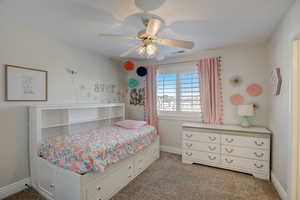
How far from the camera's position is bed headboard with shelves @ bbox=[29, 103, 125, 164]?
2.07 meters

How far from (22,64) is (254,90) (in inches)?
157

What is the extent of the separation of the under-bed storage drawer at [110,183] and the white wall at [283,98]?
2.10 metres

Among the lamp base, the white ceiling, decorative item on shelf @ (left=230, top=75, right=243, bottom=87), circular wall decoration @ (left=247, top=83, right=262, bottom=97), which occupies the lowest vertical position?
the lamp base

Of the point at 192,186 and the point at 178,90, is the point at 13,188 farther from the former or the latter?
the point at 178,90

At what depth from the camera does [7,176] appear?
1962 mm

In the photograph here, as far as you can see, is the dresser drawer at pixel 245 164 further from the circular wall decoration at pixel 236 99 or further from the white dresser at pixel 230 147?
the circular wall decoration at pixel 236 99

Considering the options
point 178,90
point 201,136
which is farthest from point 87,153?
point 178,90

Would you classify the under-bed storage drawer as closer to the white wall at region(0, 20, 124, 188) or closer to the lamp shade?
the white wall at region(0, 20, 124, 188)

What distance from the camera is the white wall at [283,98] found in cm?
161

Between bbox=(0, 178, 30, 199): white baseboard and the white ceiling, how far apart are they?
228 centimetres

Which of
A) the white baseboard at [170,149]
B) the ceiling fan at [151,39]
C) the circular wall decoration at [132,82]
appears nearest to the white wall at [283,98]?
the ceiling fan at [151,39]

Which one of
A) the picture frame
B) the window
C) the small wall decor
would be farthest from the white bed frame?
the small wall decor

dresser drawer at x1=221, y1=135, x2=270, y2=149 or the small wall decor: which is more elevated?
the small wall decor

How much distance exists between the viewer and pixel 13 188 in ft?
6.51
